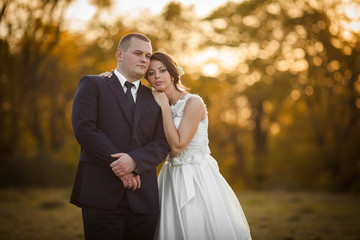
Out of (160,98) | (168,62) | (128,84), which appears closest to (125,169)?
(128,84)

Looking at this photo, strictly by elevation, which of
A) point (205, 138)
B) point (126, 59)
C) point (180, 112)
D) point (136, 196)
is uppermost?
point (126, 59)

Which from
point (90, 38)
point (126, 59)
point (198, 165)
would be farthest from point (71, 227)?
point (90, 38)

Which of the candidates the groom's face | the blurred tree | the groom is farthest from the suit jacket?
the blurred tree

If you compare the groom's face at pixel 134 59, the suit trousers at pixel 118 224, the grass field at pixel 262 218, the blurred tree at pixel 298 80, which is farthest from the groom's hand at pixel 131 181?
the blurred tree at pixel 298 80

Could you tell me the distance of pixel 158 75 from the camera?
3.74 m

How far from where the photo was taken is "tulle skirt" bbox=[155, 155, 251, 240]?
135 inches

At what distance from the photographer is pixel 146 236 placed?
3.20 metres

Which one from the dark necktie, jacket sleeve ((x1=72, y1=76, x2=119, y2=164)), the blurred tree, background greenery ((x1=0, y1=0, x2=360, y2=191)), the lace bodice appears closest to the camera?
jacket sleeve ((x1=72, y1=76, x2=119, y2=164))

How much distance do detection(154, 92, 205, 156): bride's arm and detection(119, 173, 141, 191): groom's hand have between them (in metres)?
0.53

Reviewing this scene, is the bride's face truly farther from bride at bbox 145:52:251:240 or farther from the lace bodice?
the lace bodice

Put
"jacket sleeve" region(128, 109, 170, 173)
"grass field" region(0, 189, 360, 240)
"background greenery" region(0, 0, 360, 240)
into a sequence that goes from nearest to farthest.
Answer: "jacket sleeve" region(128, 109, 170, 173) < "grass field" region(0, 189, 360, 240) < "background greenery" region(0, 0, 360, 240)

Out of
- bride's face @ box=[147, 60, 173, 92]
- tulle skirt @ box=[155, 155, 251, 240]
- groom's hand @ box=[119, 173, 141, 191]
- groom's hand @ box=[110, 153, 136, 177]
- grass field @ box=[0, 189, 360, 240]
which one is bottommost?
grass field @ box=[0, 189, 360, 240]

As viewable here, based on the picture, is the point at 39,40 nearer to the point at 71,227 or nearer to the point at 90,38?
the point at 90,38

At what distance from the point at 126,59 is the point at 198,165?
127 cm
